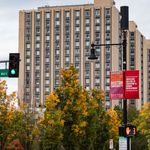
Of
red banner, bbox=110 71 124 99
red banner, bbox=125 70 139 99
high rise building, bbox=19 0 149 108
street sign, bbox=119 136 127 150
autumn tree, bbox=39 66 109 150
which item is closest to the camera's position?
red banner, bbox=125 70 139 99

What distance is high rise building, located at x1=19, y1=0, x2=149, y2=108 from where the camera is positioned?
180500mm

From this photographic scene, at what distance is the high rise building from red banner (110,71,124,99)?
150 meters

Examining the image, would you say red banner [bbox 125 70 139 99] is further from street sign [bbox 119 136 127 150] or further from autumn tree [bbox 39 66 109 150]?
autumn tree [bbox 39 66 109 150]

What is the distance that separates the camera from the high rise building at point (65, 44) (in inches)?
7106

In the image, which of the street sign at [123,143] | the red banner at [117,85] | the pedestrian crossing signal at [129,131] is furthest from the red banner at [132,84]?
the street sign at [123,143]

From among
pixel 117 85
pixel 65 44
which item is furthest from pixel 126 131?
pixel 65 44

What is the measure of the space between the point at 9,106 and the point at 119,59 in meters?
131

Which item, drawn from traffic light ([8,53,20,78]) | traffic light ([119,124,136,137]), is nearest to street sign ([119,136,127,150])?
traffic light ([119,124,136,137])

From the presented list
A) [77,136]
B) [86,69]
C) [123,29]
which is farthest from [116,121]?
[86,69]

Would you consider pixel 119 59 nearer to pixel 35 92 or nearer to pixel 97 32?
pixel 97 32

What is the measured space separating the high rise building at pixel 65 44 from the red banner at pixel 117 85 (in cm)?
14996

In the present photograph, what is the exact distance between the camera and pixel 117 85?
25578mm

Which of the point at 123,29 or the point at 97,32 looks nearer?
the point at 123,29

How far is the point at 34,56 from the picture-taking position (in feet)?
618
